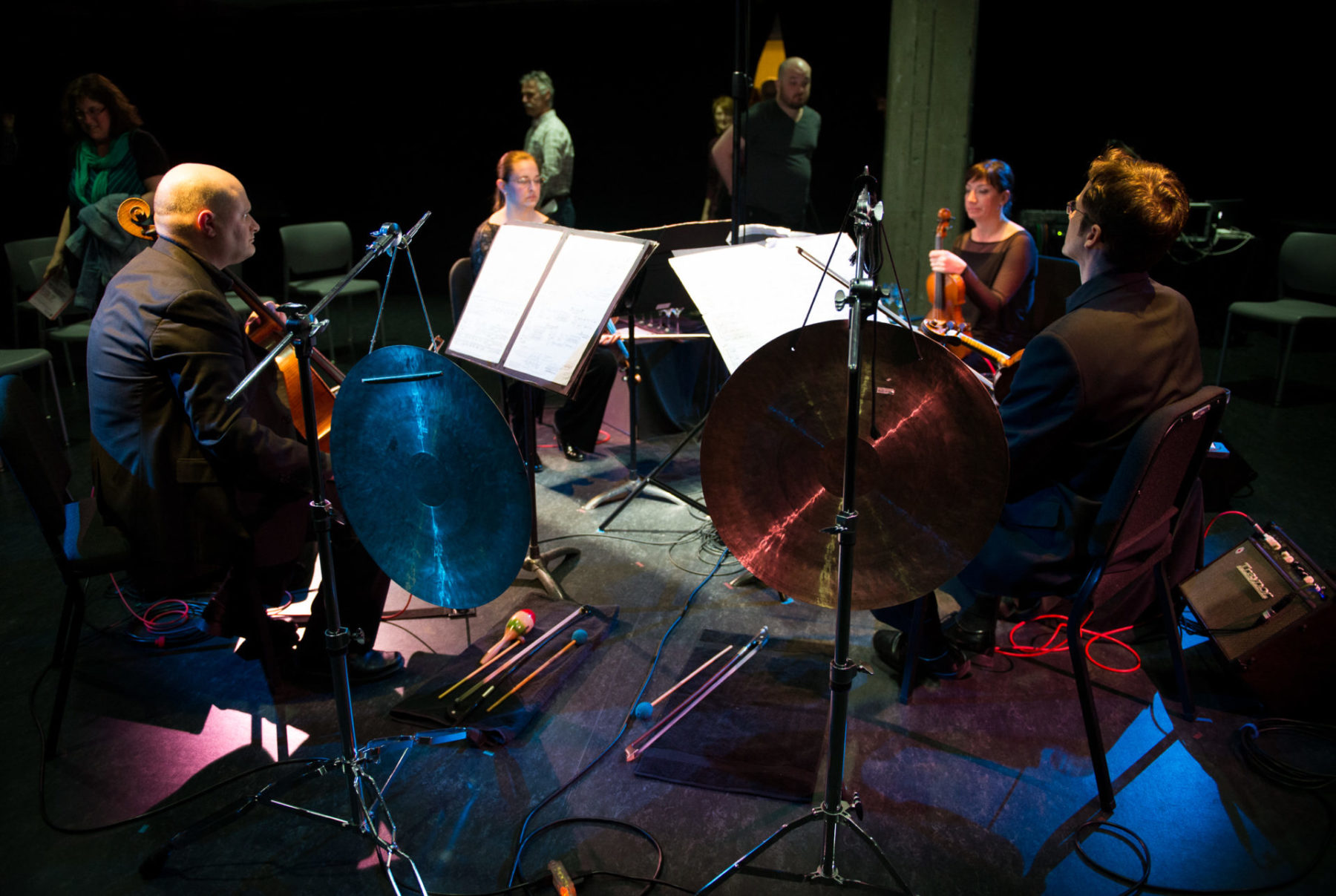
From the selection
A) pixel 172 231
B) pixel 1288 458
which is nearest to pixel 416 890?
pixel 172 231

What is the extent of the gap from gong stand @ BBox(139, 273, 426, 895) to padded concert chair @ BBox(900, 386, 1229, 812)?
1457mm

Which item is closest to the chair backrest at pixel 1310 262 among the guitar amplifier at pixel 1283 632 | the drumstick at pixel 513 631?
the guitar amplifier at pixel 1283 632

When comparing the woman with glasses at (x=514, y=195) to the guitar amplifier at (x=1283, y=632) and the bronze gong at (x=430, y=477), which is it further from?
the guitar amplifier at (x=1283, y=632)

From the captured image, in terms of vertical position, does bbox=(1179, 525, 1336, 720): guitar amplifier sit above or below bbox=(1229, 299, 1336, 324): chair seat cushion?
below

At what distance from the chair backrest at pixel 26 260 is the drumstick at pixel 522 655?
3.90 meters

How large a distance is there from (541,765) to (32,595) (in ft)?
7.18

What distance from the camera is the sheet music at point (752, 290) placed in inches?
105

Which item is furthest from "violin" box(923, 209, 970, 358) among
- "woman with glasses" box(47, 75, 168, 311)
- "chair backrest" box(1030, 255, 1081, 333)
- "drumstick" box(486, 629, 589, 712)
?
"woman with glasses" box(47, 75, 168, 311)

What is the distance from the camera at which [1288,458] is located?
4223 millimetres

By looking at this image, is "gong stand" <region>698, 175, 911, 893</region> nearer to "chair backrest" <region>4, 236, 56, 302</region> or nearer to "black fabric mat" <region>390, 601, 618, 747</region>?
"black fabric mat" <region>390, 601, 618, 747</region>

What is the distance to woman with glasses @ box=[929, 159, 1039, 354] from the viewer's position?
3.79m

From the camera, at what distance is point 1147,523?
207 centimetres

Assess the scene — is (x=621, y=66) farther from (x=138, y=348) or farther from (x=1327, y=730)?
(x=1327, y=730)

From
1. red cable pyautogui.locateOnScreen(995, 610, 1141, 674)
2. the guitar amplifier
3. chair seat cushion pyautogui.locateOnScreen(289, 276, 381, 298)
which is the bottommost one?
red cable pyautogui.locateOnScreen(995, 610, 1141, 674)
